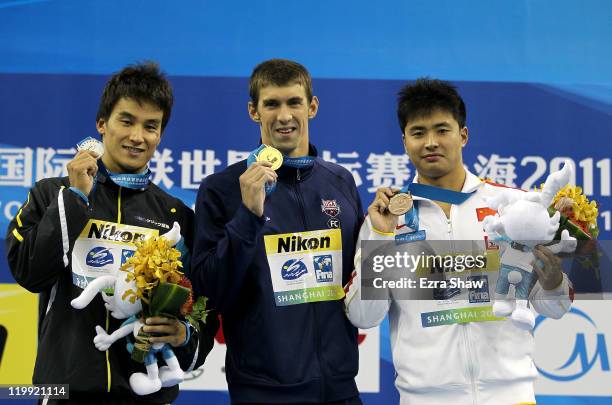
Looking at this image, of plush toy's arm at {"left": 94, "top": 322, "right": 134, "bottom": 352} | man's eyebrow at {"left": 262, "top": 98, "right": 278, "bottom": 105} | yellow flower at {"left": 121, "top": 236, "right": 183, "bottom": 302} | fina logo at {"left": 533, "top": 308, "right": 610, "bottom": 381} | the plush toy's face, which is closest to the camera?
the plush toy's face

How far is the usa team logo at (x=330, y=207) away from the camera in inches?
105

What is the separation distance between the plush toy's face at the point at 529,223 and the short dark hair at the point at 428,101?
2.03 feet

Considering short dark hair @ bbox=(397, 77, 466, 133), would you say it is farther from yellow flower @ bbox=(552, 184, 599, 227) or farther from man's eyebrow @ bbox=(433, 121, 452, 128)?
yellow flower @ bbox=(552, 184, 599, 227)

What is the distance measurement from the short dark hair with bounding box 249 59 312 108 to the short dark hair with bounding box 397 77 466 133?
0.35m

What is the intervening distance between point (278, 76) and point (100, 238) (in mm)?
822

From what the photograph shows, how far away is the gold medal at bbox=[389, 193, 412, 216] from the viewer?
8.13ft

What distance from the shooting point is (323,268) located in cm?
261

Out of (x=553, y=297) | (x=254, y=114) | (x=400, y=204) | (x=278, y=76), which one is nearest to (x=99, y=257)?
(x=254, y=114)

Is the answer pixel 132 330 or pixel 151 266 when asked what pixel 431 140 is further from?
pixel 132 330

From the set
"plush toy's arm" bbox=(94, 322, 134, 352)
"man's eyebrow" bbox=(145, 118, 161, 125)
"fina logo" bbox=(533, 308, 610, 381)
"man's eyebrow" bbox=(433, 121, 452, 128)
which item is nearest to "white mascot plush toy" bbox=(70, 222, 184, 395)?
"plush toy's arm" bbox=(94, 322, 134, 352)

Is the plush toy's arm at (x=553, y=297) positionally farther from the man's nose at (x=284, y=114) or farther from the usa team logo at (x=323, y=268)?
the man's nose at (x=284, y=114)

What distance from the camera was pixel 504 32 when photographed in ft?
13.2

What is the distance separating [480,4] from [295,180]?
189 centimetres

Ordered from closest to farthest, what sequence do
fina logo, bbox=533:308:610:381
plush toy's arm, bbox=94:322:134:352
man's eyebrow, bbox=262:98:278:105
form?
plush toy's arm, bbox=94:322:134:352 → man's eyebrow, bbox=262:98:278:105 → fina logo, bbox=533:308:610:381
